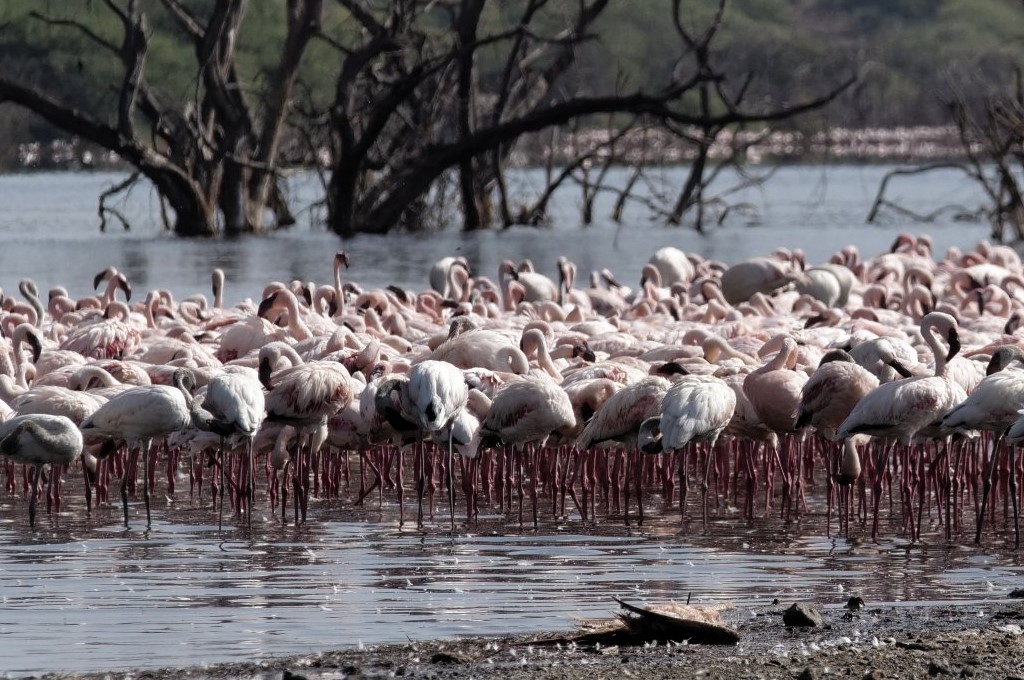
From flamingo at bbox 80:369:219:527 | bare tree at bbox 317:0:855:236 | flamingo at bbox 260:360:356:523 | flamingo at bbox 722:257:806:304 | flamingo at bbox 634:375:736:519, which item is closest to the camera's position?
flamingo at bbox 634:375:736:519

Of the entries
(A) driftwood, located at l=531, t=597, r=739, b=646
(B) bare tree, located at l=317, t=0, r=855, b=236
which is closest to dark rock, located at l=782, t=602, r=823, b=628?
(A) driftwood, located at l=531, t=597, r=739, b=646

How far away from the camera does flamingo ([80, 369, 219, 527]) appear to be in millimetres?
8953

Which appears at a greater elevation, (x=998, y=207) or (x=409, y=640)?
(x=998, y=207)

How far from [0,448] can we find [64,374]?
183 cm

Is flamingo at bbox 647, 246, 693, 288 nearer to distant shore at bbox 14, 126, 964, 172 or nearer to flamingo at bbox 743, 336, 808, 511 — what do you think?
flamingo at bbox 743, 336, 808, 511

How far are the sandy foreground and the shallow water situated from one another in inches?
11.0

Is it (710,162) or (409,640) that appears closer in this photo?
(409,640)

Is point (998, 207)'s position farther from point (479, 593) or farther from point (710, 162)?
point (710, 162)

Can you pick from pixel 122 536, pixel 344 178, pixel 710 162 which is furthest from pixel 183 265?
pixel 710 162

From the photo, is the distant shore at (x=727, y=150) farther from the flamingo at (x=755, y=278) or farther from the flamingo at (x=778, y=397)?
the flamingo at (x=778, y=397)

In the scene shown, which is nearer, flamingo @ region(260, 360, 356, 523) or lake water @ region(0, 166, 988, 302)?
flamingo @ region(260, 360, 356, 523)

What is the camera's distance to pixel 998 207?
105ft

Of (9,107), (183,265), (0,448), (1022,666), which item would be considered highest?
(9,107)

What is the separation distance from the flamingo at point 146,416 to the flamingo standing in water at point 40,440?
0.31 meters
